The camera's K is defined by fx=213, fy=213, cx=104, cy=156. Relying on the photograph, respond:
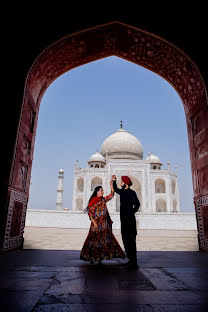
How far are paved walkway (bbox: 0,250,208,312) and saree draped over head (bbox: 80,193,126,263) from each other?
0.28 metres

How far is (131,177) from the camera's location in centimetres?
1984

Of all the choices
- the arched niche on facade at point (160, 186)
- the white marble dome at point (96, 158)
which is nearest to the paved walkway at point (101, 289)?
the white marble dome at point (96, 158)

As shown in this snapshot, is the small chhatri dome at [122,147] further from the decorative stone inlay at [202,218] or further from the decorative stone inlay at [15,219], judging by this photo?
the decorative stone inlay at [15,219]

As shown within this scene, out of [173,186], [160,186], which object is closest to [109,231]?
[173,186]

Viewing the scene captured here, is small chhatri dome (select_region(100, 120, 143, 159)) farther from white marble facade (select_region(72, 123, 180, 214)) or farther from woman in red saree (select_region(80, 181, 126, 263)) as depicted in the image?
woman in red saree (select_region(80, 181, 126, 263))

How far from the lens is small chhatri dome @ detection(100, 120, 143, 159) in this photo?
23.3 m

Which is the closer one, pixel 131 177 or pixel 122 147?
pixel 131 177

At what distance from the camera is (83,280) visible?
1.76 metres

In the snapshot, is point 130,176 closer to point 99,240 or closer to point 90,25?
point 90,25

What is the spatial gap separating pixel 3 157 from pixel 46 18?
2711 mm

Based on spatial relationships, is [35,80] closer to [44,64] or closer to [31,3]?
[44,64]

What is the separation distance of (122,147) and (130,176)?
15.9 ft

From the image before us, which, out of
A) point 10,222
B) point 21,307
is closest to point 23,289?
point 21,307

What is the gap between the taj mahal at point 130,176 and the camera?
752 inches
